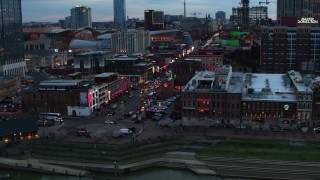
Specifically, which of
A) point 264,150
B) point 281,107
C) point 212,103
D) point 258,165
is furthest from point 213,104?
point 258,165

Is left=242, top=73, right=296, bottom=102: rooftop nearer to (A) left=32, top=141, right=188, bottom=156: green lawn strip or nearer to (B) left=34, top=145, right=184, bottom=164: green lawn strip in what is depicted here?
(A) left=32, top=141, right=188, bottom=156: green lawn strip

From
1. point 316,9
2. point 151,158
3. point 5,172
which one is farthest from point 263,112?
point 316,9

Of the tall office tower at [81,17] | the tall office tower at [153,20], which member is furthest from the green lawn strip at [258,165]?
the tall office tower at [81,17]

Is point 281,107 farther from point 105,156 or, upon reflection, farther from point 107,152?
point 105,156

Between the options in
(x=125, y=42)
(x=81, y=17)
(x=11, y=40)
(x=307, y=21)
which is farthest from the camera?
(x=81, y=17)

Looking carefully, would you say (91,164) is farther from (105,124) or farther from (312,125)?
(312,125)

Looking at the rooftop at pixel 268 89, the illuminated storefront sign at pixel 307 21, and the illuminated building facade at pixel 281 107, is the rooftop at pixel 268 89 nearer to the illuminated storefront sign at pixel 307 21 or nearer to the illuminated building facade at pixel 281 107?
the illuminated building facade at pixel 281 107

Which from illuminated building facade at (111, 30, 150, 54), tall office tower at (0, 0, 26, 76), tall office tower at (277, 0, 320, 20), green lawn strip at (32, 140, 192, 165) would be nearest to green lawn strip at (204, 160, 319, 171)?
green lawn strip at (32, 140, 192, 165)
